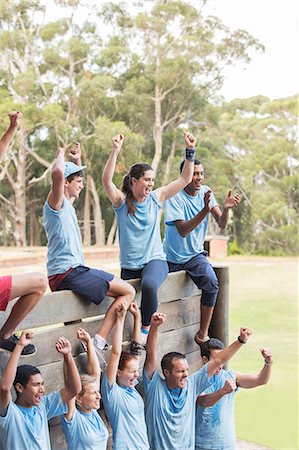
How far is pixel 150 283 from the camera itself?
2.62 metres

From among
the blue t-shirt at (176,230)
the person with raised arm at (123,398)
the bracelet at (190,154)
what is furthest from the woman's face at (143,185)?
the person with raised arm at (123,398)

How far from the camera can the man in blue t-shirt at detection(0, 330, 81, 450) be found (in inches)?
81.8

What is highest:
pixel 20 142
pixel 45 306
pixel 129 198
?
pixel 20 142

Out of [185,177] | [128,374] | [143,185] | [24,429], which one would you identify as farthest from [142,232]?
[24,429]

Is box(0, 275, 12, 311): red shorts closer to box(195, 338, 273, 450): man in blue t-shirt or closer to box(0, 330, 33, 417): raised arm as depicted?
box(0, 330, 33, 417): raised arm

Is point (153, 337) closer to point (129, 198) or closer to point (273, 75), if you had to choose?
point (129, 198)

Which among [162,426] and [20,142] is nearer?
[162,426]

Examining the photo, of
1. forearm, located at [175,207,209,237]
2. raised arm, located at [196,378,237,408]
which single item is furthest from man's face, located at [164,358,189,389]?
forearm, located at [175,207,209,237]

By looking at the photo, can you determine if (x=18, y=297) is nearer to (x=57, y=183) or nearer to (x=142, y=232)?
(x=57, y=183)

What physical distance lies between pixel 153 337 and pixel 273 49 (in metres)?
10.9

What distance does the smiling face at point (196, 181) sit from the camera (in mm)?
2932

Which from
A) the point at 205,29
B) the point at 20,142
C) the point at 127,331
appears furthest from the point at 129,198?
the point at 205,29

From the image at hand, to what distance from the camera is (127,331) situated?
8.72 ft

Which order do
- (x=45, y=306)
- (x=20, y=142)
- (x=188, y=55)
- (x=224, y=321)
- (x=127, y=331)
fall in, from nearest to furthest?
1. (x=45, y=306)
2. (x=127, y=331)
3. (x=224, y=321)
4. (x=20, y=142)
5. (x=188, y=55)
